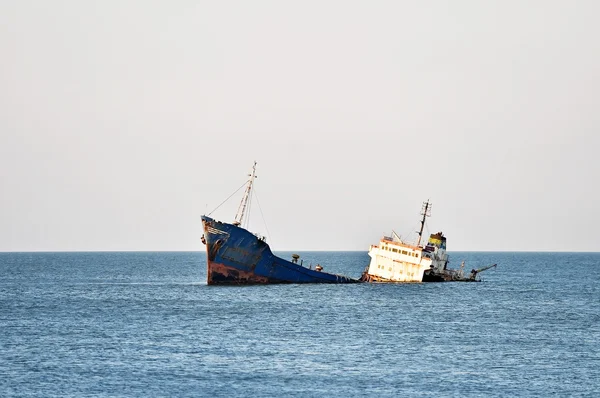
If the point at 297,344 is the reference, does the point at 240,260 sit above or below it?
above

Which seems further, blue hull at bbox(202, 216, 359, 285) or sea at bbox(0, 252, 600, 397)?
blue hull at bbox(202, 216, 359, 285)

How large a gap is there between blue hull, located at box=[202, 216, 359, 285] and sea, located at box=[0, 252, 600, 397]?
5.65 ft

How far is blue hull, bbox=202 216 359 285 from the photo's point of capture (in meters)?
98.0

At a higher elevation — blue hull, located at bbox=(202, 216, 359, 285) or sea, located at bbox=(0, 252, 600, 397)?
blue hull, located at bbox=(202, 216, 359, 285)

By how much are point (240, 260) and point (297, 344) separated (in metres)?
40.1

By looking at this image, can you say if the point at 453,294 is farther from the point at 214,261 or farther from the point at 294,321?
the point at 294,321

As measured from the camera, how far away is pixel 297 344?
6256cm

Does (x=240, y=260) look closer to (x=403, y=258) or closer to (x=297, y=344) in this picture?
(x=403, y=258)

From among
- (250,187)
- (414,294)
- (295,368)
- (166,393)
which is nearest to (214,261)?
(250,187)

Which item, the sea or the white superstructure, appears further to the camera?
the white superstructure

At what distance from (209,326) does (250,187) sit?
105ft

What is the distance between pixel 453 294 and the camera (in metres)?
106

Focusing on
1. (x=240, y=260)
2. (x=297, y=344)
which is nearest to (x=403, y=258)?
(x=240, y=260)

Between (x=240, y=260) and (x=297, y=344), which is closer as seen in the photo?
(x=297, y=344)
